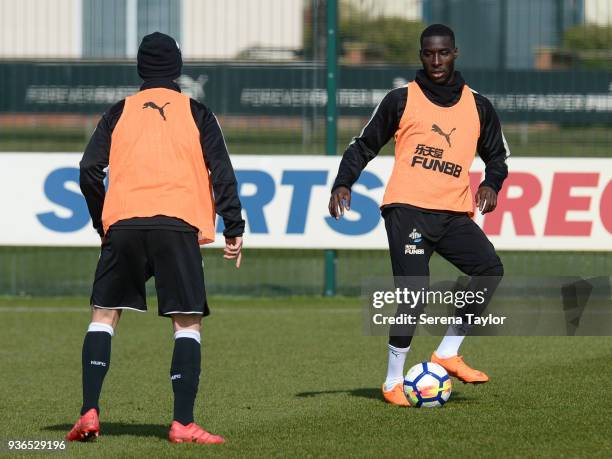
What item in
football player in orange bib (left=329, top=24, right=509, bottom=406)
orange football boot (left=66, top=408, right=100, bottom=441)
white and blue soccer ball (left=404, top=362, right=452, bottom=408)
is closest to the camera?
orange football boot (left=66, top=408, right=100, bottom=441)

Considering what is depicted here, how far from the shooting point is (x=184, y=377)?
6734 mm

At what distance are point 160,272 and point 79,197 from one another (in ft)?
24.0

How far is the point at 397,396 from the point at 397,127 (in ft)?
5.28

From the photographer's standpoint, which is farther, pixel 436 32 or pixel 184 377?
pixel 436 32

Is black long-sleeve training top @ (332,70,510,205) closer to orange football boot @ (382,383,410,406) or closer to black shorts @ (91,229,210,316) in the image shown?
orange football boot @ (382,383,410,406)

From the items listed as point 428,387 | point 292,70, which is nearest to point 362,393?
point 428,387

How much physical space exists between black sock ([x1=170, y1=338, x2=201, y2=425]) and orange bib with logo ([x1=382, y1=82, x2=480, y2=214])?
6.34ft

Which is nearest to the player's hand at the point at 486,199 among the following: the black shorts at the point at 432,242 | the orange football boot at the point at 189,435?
the black shorts at the point at 432,242

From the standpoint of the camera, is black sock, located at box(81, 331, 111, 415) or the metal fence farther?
the metal fence

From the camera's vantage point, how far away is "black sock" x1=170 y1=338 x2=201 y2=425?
6723 millimetres

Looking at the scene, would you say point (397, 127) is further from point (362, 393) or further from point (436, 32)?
point (362, 393)

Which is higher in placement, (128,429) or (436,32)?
(436,32)

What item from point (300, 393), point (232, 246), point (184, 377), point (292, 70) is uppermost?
point (292, 70)

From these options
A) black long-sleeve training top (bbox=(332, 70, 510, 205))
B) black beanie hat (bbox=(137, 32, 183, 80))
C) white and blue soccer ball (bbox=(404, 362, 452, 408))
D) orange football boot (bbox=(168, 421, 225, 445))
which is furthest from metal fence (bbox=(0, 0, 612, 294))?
orange football boot (bbox=(168, 421, 225, 445))
